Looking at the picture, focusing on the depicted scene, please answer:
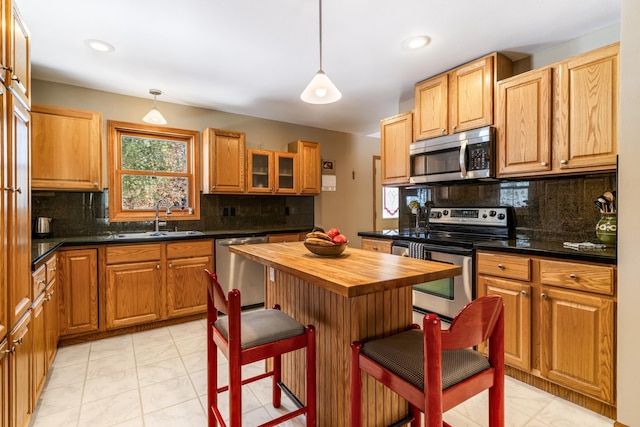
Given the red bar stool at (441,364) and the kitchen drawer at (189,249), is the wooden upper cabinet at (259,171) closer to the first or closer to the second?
the kitchen drawer at (189,249)

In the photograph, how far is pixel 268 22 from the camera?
219cm

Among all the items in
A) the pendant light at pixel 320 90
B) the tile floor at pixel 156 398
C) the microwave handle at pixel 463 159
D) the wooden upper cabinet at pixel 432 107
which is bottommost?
the tile floor at pixel 156 398

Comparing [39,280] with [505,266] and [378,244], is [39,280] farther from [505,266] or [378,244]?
[505,266]

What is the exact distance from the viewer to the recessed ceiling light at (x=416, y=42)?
2.39 metres

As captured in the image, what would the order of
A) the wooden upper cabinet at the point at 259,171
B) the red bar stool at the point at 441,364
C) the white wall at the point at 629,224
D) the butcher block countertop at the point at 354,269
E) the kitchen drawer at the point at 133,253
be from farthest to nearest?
the wooden upper cabinet at the point at 259,171 → the kitchen drawer at the point at 133,253 → the white wall at the point at 629,224 → the butcher block countertop at the point at 354,269 → the red bar stool at the point at 441,364

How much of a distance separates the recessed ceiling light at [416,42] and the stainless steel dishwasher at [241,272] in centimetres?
238

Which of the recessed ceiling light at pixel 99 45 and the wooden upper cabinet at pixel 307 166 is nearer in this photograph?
the recessed ceiling light at pixel 99 45

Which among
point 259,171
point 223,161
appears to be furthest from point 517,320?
point 223,161

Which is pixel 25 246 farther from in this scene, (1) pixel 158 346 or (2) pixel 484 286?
→ (2) pixel 484 286

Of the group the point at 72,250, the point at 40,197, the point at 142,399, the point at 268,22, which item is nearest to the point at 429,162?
the point at 268,22

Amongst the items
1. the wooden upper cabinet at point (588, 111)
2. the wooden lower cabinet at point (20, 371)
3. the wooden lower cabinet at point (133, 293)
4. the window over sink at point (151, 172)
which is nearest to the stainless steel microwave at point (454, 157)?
the wooden upper cabinet at point (588, 111)

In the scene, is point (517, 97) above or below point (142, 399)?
above

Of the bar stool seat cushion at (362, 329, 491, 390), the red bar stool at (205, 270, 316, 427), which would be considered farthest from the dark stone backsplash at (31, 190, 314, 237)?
the bar stool seat cushion at (362, 329, 491, 390)

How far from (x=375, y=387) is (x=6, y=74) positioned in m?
2.16
